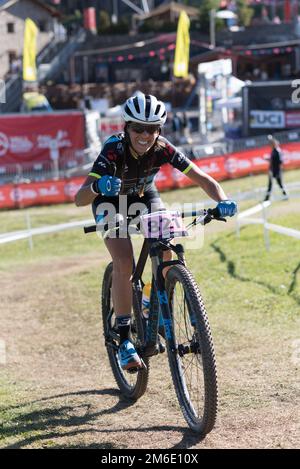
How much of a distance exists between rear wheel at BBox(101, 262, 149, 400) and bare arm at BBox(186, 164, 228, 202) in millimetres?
1011

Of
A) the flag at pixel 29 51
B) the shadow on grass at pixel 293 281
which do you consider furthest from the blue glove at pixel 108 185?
the flag at pixel 29 51

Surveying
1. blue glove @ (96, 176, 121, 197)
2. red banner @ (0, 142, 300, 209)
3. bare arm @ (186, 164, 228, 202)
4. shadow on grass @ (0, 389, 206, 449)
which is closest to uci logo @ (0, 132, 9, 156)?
red banner @ (0, 142, 300, 209)

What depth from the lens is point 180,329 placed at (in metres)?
5.19

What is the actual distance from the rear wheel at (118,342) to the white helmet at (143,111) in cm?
140

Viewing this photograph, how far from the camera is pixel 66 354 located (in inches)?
314

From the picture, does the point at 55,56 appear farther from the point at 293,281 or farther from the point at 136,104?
the point at 136,104

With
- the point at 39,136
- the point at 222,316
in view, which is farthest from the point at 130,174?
the point at 39,136

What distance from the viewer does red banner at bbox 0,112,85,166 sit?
97.7 ft

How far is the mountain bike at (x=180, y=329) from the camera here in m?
4.74

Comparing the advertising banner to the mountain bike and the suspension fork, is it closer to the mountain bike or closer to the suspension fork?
the mountain bike

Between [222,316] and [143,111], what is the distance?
3993 millimetres

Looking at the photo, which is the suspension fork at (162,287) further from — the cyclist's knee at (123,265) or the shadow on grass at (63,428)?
the shadow on grass at (63,428)

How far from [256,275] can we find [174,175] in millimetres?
16211
